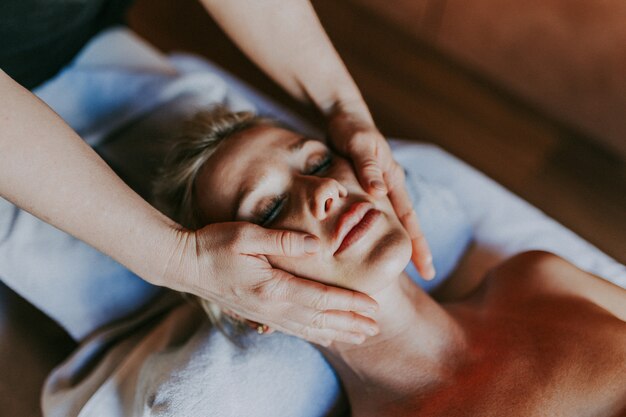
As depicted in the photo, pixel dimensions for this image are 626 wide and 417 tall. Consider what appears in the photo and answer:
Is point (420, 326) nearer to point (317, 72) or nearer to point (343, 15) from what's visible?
point (317, 72)

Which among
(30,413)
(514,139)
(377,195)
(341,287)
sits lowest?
(30,413)

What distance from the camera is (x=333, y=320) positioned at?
101 centimetres

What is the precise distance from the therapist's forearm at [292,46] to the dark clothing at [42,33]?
30cm

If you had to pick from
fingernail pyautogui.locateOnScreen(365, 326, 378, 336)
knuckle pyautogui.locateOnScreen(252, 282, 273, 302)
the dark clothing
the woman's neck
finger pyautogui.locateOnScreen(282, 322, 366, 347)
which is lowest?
the woman's neck

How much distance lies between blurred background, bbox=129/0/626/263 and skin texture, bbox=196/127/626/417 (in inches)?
Answer: 32.4

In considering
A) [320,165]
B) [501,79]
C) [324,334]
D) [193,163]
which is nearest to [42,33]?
[193,163]

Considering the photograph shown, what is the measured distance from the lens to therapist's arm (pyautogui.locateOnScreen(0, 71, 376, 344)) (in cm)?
91

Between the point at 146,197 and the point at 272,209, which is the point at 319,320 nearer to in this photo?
the point at 272,209

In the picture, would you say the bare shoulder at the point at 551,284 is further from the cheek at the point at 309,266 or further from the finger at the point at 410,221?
the cheek at the point at 309,266

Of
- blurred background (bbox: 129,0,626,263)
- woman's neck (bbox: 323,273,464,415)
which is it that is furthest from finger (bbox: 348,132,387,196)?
blurred background (bbox: 129,0,626,263)

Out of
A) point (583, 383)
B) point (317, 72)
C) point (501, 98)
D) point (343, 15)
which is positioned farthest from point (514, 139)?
point (583, 383)

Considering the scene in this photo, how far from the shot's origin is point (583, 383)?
1074mm

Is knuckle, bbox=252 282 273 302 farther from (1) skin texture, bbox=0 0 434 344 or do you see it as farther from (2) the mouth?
(2) the mouth

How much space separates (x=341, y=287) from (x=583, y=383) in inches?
19.9
